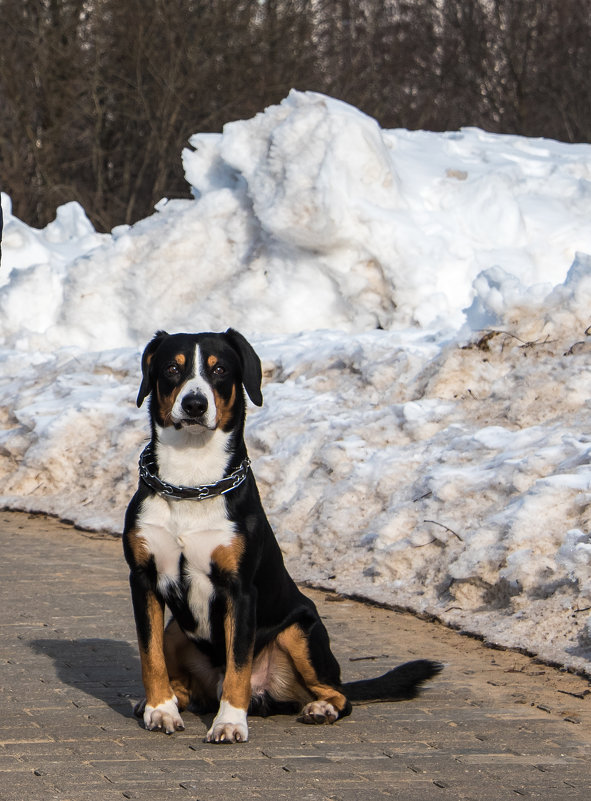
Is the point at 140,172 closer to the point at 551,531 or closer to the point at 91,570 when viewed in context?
the point at 91,570

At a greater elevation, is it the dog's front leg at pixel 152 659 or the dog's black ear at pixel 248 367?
the dog's black ear at pixel 248 367

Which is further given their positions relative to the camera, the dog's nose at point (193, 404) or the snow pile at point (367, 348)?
the snow pile at point (367, 348)

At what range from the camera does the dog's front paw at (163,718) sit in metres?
4.73

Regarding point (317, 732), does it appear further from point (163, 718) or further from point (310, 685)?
point (163, 718)

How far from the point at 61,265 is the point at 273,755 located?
10.5 m

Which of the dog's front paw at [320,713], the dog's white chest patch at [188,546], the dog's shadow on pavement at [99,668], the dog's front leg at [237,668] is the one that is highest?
the dog's white chest patch at [188,546]

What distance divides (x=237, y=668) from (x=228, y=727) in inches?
8.4

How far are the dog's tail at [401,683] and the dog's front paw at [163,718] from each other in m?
0.76

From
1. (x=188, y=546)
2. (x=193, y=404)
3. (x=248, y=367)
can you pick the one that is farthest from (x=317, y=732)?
(x=248, y=367)

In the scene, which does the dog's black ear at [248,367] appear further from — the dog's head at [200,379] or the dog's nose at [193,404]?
the dog's nose at [193,404]

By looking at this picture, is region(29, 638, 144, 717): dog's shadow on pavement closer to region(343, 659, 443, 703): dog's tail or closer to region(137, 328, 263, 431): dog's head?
region(343, 659, 443, 703): dog's tail

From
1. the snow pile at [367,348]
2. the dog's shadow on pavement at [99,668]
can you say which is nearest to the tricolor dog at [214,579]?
the dog's shadow on pavement at [99,668]

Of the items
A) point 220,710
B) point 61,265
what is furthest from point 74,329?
point 220,710

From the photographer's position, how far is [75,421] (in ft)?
34.0
